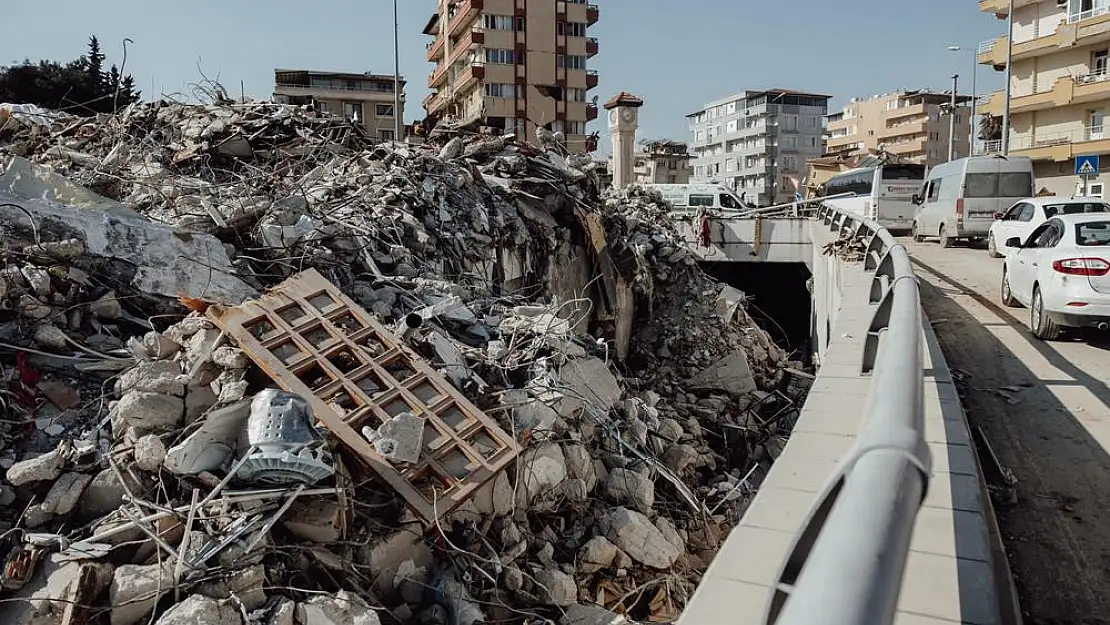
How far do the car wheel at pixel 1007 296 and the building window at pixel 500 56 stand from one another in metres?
39.6

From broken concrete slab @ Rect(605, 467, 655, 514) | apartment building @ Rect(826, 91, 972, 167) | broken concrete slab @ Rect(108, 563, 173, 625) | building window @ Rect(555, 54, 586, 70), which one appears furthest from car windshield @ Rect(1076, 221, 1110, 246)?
apartment building @ Rect(826, 91, 972, 167)

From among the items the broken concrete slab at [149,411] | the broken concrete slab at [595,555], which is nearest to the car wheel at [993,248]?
the broken concrete slab at [595,555]

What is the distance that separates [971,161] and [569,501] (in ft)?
51.3

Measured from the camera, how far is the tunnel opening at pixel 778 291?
2003 cm

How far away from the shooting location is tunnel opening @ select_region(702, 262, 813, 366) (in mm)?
20031

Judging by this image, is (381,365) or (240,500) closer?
(240,500)

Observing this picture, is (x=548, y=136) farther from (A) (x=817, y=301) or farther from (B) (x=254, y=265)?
(B) (x=254, y=265)

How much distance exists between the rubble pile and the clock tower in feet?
55.8

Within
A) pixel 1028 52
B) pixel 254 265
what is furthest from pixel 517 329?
pixel 1028 52

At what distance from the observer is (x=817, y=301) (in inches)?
557

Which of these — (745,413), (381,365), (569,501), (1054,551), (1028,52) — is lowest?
(745,413)

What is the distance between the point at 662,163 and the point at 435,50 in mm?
24593

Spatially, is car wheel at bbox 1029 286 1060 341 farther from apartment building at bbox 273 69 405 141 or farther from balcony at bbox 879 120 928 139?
balcony at bbox 879 120 928 139

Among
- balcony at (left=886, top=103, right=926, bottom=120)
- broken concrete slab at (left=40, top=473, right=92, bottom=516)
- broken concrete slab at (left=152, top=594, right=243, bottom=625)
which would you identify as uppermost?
balcony at (left=886, top=103, right=926, bottom=120)
